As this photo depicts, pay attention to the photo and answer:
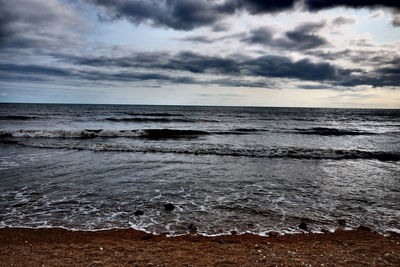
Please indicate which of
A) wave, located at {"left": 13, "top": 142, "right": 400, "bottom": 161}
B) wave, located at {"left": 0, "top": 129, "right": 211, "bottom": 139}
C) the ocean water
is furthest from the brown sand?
wave, located at {"left": 0, "top": 129, "right": 211, "bottom": 139}

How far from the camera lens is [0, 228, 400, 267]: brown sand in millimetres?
4590

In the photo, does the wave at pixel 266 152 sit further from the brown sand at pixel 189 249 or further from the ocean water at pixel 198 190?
the brown sand at pixel 189 249

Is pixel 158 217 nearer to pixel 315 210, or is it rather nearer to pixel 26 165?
pixel 315 210

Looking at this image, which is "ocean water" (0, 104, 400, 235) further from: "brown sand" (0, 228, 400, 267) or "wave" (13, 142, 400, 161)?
"brown sand" (0, 228, 400, 267)

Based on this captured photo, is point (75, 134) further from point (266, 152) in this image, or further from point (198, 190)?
point (198, 190)

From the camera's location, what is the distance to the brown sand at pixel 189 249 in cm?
459

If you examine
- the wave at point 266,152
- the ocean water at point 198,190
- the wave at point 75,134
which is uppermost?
the wave at point 75,134

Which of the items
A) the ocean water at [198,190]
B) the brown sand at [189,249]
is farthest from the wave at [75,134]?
the brown sand at [189,249]

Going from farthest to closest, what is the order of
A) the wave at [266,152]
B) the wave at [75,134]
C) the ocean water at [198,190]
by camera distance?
the wave at [75,134] → the wave at [266,152] → the ocean water at [198,190]

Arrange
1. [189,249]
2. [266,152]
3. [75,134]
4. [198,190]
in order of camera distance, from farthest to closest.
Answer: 1. [75,134]
2. [266,152]
3. [198,190]
4. [189,249]

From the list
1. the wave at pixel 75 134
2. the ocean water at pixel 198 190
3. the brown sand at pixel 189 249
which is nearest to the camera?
the brown sand at pixel 189 249

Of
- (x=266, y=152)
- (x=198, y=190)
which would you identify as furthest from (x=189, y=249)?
(x=266, y=152)

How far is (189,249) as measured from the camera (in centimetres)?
513

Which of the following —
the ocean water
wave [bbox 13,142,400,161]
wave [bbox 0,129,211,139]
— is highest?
wave [bbox 0,129,211,139]
